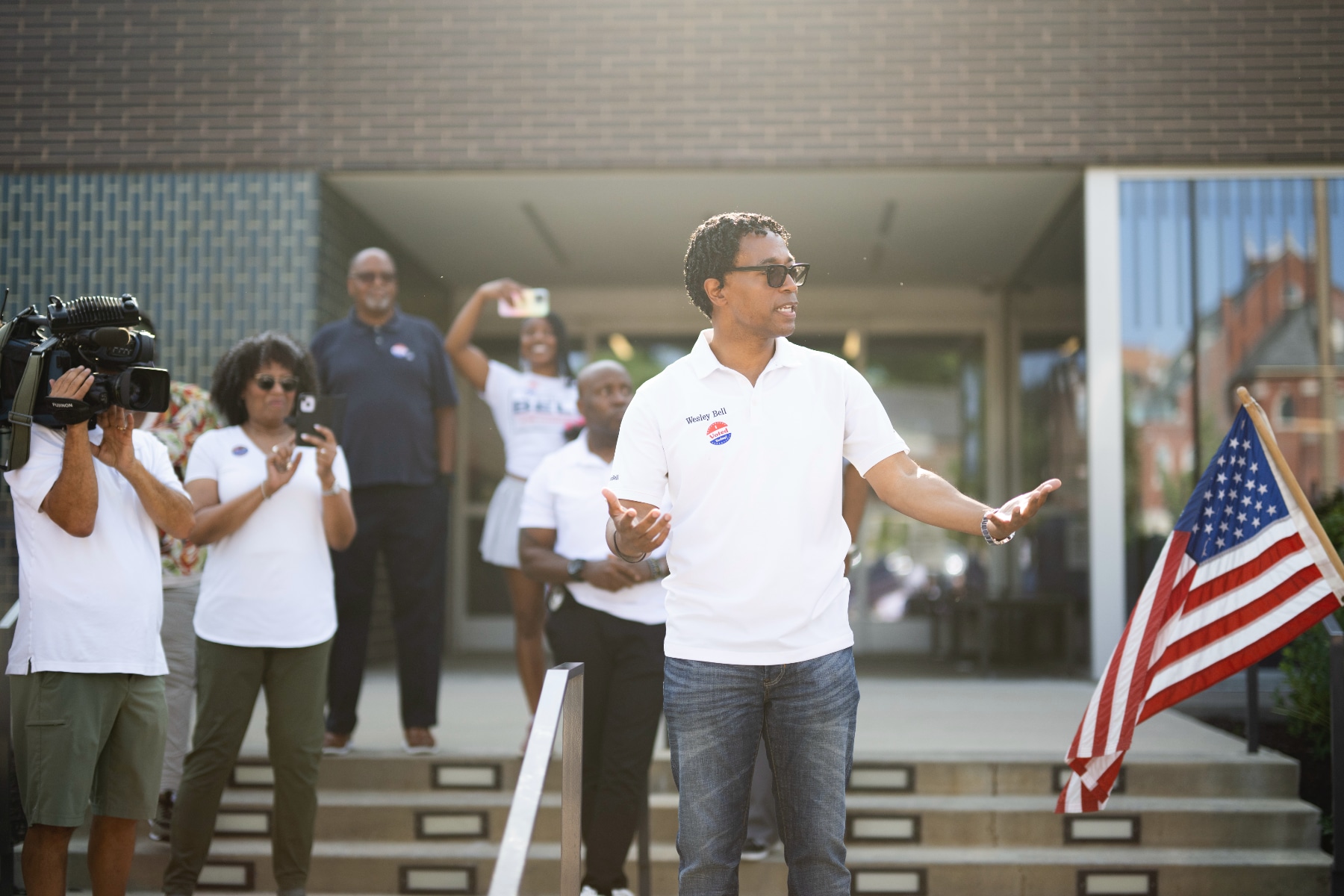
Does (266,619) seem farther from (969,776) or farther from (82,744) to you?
(969,776)

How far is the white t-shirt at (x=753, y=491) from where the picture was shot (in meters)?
2.37

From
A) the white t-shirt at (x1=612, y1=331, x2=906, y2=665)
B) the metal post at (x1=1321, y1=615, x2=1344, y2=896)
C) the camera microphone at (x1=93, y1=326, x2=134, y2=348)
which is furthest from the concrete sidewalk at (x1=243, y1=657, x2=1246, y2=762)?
the white t-shirt at (x1=612, y1=331, x2=906, y2=665)

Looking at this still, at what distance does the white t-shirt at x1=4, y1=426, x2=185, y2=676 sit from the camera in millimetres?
3037

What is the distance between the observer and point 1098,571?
23.0 feet

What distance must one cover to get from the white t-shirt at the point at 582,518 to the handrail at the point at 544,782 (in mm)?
884

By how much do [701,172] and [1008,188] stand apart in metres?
2.05

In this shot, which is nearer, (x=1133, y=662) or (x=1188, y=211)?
(x=1133, y=662)

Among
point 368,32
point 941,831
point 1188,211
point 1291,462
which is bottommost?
point 941,831

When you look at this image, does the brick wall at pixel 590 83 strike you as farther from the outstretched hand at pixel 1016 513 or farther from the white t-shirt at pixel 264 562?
the outstretched hand at pixel 1016 513

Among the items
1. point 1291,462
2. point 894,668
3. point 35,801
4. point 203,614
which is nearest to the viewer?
point 35,801

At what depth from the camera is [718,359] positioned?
2.54 m

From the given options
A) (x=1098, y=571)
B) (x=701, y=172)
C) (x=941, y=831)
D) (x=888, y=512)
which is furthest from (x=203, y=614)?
(x=888, y=512)

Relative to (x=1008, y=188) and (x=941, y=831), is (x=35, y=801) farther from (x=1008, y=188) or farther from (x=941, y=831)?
(x=1008, y=188)

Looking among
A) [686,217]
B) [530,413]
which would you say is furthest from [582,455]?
[686,217]
